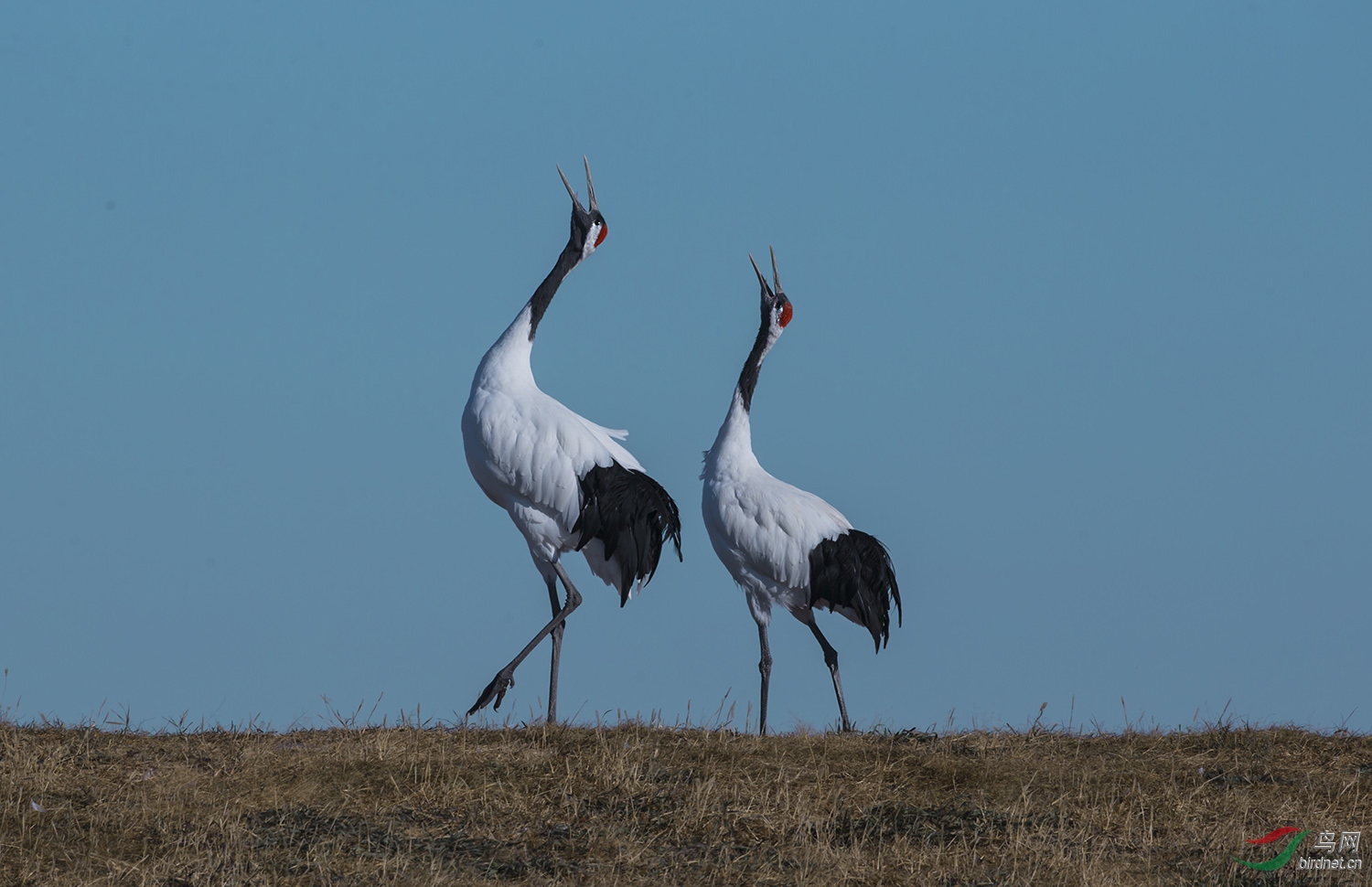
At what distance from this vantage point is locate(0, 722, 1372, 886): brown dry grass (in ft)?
21.5

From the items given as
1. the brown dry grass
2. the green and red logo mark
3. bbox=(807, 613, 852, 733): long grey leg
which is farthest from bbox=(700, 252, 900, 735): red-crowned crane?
the green and red logo mark

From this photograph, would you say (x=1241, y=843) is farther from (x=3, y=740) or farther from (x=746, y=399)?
(x=3, y=740)

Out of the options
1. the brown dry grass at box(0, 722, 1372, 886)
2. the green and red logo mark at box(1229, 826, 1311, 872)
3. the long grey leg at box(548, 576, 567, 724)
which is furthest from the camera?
the long grey leg at box(548, 576, 567, 724)

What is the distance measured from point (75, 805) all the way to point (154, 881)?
1.28 meters

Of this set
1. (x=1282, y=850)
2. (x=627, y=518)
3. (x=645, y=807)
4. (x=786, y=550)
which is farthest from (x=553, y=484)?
(x=1282, y=850)

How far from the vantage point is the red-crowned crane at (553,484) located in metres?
10.1

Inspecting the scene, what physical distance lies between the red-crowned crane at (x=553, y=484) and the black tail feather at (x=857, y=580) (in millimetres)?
1136

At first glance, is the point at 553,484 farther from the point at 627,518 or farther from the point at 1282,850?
the point at 1282,850

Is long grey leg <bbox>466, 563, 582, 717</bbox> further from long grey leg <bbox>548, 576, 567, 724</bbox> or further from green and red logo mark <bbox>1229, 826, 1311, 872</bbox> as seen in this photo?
green and red logo mark <bbox>1229, 826, 1311, 872</bbox>

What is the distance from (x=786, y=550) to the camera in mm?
10836

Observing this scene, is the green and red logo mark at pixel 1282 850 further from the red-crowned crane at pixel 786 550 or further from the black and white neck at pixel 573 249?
the black and white neck at pixel 573 249

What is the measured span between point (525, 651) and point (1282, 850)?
5002 mm

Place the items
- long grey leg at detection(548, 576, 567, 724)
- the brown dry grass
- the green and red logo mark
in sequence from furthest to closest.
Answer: long grey leg at detection(548, 576, 567, 724) < the green and red logo mark < the brown dry grass

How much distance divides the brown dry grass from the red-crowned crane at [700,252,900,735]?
6.93 feet
